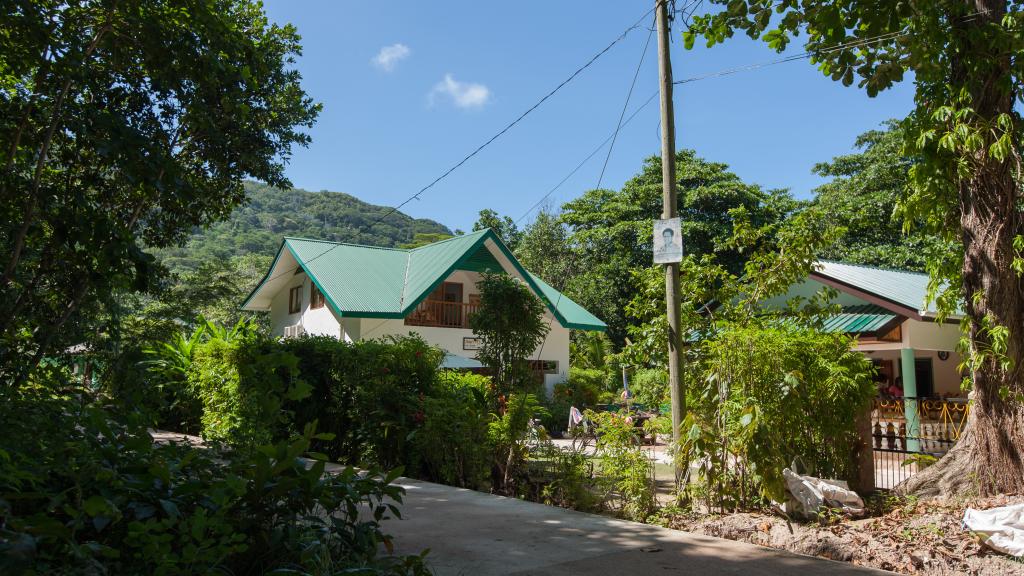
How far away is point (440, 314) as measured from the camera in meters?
23.7

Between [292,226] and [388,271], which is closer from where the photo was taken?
[388,271]

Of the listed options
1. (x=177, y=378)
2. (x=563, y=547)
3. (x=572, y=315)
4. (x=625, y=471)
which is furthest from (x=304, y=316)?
(x=563, y=547)

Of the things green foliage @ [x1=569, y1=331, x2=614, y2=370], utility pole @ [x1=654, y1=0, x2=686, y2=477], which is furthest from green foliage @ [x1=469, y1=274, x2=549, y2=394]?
green foliage @ [x1=569, y1=331, x2=614, y2=370]

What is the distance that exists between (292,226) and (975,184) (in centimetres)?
10618

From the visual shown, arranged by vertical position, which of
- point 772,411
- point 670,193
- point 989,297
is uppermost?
point 670,193

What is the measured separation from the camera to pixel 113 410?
390cm

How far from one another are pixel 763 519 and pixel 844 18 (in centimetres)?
520

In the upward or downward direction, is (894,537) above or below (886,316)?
below

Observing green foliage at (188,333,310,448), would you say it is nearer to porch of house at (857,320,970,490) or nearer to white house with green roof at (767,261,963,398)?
porch of house at (857,320,970,490)

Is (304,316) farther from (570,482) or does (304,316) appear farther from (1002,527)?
(1002,527)

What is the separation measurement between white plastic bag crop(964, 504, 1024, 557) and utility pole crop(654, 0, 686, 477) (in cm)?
256

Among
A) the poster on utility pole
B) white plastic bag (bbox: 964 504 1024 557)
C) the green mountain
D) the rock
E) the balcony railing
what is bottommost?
the rock

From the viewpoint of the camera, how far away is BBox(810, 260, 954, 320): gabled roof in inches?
534

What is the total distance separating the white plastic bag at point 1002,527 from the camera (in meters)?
4.67
